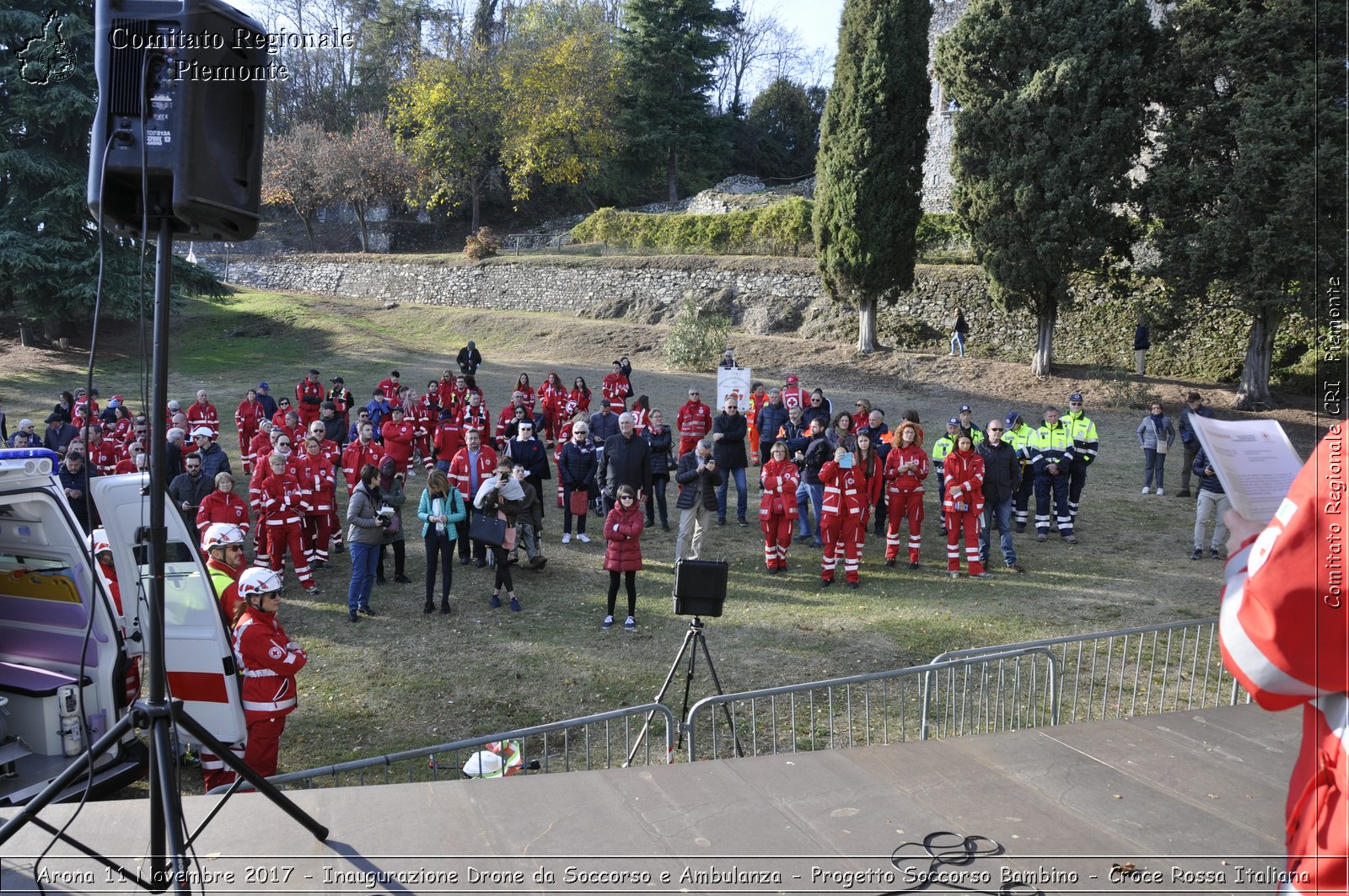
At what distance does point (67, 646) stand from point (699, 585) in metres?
4.43

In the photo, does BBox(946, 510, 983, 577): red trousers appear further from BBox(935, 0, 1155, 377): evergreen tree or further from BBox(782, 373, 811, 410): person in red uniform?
BBox(935, 0, 1155, 377): evergreen tree

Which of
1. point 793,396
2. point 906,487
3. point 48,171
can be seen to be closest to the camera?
point 906,487

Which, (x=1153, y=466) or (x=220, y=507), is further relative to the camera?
(x=1153, y=466)

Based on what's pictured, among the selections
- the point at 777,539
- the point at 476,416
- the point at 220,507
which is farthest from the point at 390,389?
the point at 777,539

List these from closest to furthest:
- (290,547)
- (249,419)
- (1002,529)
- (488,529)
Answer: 1. (488,529)
2. (290,547)
3. (1002,529)
4. (249,419)

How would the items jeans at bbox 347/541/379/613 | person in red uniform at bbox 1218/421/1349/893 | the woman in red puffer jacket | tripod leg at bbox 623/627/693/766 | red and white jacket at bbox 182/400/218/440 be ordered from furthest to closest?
red and white jacket at bbox 182/400/218/440, jeans at bbox 347/541/379/613, the woman in red puffer jacket, tripod leg at bbox 623/627/693/766, person in red uniform at bbox 1218/421/1349/893

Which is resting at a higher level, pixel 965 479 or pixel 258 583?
pixel 965 479

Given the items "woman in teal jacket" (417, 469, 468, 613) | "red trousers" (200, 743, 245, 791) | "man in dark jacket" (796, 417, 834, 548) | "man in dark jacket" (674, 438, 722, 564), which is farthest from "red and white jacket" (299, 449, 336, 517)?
"man in dark jacket" (796, 417, 834, 548)

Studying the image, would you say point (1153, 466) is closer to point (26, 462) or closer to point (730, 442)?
point (730, 442)

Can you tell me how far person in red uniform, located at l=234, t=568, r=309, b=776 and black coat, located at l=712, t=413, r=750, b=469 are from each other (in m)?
8.32

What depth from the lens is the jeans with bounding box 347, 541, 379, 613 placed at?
10305mm

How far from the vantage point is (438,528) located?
34.6 ft

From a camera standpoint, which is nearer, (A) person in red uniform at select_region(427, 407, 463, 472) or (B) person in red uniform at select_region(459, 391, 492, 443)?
(A) person in red uniform at select_region(427, 407, 463, 472)

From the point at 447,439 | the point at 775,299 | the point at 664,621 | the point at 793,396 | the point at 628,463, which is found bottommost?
the point at 664,621
